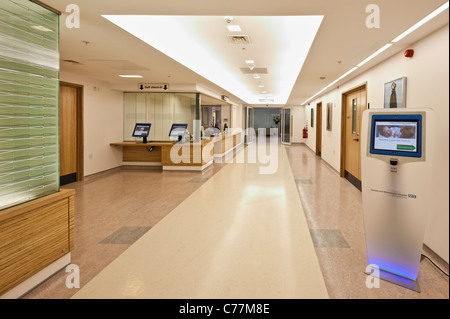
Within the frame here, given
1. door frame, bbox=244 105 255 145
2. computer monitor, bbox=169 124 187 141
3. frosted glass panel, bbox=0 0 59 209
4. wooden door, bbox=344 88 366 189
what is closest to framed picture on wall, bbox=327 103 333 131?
wooden door, bbox=344 88 366 189

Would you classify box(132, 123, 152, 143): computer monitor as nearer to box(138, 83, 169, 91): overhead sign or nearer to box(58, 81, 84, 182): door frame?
box(138, 83, 169, 91): overhead sign

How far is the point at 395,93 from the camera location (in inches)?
213

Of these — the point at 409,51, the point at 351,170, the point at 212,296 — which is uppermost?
the point at 409,51

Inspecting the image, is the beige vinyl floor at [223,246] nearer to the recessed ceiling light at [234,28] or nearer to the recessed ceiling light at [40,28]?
the recessed ceiling light at [40,28]

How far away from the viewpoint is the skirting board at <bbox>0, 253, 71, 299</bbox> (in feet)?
9.31

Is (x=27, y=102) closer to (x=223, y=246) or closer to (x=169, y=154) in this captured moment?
(x=223, y=246)

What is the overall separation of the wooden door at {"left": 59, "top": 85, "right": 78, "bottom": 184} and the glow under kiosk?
7.55 metres

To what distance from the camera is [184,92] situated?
11.2m

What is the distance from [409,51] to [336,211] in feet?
9.49

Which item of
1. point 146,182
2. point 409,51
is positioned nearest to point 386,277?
point 409,51

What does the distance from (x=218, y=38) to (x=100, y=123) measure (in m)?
5.28

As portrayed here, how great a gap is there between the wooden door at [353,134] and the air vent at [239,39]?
10.9 feet

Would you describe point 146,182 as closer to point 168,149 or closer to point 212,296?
point 168,149

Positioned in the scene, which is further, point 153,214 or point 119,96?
point 119,96
